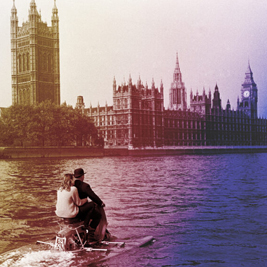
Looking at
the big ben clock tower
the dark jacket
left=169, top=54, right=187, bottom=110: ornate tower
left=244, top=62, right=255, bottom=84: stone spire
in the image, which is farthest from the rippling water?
left=244, top=62, right=255, bottom=84: stone spire

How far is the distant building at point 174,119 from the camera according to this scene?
10456 cm

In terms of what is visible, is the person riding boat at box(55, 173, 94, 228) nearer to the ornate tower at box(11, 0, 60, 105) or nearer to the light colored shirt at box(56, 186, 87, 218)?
the light colored shirt at box(56, 186, 87, 218)

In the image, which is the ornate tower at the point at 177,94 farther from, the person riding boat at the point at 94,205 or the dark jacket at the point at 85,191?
the dark jacket at the point at 85,191

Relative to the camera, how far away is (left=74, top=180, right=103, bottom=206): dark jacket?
798 cm

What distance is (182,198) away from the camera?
1647 centimetres

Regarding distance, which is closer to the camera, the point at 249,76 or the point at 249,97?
the point at 249,97

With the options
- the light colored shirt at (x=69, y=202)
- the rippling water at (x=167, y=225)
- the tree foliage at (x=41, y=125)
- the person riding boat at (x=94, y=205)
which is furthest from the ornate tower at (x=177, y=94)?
the light colored shirt at (x=69, y=202)

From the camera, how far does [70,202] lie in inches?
314

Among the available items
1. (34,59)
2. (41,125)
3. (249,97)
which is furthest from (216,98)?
(41,125)

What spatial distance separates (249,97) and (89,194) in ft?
496

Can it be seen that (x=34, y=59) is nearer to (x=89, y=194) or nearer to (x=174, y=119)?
(x=174, y=119)

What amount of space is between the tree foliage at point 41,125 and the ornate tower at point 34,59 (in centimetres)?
2846

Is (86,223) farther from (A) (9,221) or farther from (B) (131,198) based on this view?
(B) (131,198)

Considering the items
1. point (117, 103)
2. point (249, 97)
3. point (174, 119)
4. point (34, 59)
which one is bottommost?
point (174, 119)
